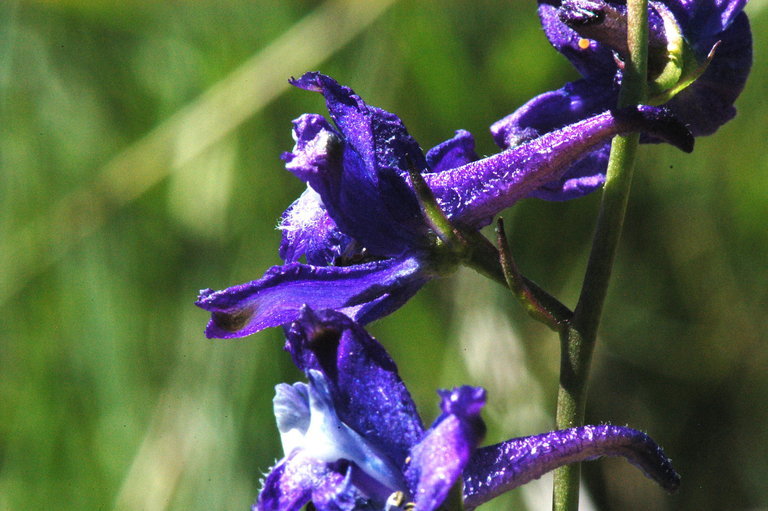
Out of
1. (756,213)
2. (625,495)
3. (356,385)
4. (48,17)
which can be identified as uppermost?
(48,17)

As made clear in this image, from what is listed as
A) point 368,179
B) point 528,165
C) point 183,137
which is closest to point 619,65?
point 528,165

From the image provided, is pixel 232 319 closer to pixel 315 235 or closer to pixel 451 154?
pixel 315 235

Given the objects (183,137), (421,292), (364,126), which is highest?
(183,137)

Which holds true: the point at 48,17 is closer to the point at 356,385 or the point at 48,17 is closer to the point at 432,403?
the point at 432,403

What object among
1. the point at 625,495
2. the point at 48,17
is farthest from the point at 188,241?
the point at 625,495

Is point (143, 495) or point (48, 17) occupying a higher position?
point (48, 17)

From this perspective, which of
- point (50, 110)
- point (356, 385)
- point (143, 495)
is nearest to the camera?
point (356, 385)

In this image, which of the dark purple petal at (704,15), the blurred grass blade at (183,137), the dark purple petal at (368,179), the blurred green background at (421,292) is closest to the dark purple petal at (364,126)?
the dark purple petal at (368,179)

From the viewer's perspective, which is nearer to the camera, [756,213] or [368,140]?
[368,140]

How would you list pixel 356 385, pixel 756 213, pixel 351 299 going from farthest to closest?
pixel 756 213, pixel 351 299, pixel 356 385
